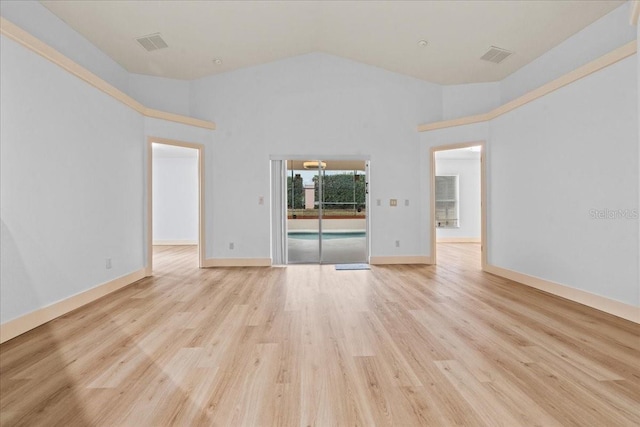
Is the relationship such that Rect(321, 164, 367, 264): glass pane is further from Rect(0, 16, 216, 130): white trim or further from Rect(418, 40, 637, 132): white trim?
Rect(0, 16, 216, 130): white trim

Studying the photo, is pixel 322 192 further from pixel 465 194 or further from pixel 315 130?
pixel 465 194

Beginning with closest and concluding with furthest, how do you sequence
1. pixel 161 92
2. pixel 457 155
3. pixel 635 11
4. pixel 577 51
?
pixel 635 11
pixel 577 51
pixel 161 92
pixel 457 155

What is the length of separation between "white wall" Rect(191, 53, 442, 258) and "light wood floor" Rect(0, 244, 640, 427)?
96.9 inches

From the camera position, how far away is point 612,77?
3.35 m

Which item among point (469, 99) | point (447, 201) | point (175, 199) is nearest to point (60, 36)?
point (175, 199)

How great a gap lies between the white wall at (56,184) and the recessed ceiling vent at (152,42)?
3.63ft

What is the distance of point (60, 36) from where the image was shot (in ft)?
13.6

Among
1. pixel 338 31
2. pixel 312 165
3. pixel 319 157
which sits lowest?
pixel 312 165

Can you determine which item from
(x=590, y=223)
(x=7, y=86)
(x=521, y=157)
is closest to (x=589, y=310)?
(x=590, y=223)

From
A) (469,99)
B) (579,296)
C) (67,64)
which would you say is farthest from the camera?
(469,99)

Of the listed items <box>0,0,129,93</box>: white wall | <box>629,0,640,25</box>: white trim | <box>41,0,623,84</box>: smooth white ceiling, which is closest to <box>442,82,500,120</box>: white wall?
<box>41,0,623,84</box>: smooth white ceiling

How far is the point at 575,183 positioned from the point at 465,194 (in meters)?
7.00

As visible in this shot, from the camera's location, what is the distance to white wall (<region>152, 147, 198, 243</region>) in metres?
10.1

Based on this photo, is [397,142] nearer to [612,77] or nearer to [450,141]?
[450,141]
